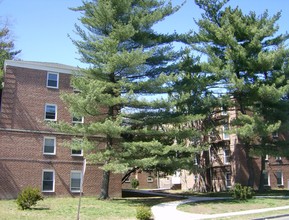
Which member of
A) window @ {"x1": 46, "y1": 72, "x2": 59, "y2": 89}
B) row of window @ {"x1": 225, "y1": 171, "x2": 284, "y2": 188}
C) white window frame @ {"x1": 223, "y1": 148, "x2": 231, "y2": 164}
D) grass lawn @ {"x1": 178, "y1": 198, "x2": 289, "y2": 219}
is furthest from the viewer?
white window frame @ {"x1": 223, "y1": 148, "x2": 231, "y2": 164}

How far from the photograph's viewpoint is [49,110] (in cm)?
3055

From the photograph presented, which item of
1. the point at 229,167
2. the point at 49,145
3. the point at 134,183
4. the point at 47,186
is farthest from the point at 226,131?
the point at 134,183

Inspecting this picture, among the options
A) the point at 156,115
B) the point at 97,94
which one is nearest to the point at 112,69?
the point at 97,94

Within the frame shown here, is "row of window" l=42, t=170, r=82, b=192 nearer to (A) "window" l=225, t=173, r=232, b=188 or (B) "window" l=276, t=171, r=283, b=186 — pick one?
(A) "window" l=225, t=173, r=232, b=188

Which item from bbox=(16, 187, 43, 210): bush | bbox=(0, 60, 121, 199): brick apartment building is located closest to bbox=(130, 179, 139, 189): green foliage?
bbox=(0, 60, 121, 199): brick apartment building

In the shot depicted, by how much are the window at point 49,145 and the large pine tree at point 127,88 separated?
5.63m

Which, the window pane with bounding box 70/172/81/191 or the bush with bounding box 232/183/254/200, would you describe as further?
the window pane with bounding box 70/172/81/191

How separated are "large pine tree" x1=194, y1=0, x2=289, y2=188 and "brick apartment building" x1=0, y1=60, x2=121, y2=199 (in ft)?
38.8

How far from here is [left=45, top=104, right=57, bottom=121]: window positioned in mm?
30406

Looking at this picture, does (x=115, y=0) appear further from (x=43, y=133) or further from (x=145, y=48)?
(x=43, y=133)

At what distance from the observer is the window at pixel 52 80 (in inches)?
1216

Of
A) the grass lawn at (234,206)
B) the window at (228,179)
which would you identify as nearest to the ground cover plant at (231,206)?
the grass lawn at (234,206)

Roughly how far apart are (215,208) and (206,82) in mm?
11086

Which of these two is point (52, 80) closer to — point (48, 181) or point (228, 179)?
point (48, 181)
